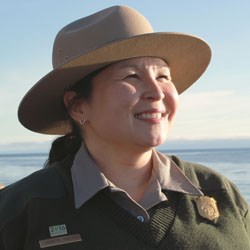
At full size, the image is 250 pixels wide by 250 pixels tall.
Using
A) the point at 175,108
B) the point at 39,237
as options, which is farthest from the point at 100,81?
the point at 39,237

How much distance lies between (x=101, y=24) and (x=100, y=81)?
24cm

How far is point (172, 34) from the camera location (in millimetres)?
2732

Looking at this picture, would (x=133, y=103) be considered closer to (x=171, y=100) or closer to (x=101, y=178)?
(x=171, y=100)

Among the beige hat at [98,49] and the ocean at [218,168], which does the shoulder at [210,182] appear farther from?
the ocean at [218,168]

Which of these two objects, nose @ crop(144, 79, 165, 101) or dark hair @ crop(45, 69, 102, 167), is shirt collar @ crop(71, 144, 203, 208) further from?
nose @ crop(144, 79, 165, 101)

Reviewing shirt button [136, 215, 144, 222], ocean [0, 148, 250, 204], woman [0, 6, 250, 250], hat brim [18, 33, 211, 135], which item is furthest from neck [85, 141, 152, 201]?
ocean [0, 148, 250, 204]

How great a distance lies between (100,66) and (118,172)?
45cm

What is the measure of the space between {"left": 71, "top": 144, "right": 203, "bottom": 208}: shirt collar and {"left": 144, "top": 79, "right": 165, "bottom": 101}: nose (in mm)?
342

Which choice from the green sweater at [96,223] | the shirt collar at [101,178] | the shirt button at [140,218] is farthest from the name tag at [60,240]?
the shirt button at [140,218]

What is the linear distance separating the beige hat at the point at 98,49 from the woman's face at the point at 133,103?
58 mm

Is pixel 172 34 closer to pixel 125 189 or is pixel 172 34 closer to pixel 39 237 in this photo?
pixel 125 189

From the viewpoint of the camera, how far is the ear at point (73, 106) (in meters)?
2.81

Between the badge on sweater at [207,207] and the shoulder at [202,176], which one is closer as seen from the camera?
the badge on sweater at [207,207]

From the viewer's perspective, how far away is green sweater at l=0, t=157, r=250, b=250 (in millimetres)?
2545
